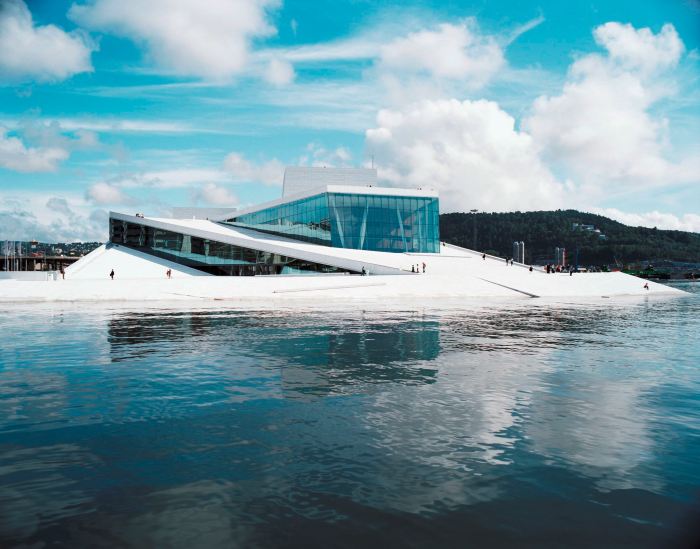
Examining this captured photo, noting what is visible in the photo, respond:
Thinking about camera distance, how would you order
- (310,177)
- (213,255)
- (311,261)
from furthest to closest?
(310,177) → (213,255) → (311,261)

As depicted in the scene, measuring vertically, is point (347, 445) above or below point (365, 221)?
below

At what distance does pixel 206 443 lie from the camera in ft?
24.4

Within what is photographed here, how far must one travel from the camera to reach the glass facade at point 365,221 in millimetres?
57156

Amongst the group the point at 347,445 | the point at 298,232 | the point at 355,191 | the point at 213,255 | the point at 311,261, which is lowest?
the point at 347,445

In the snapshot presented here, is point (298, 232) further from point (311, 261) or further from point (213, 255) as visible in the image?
point (311, 261)

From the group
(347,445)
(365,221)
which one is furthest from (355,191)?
(347,445)

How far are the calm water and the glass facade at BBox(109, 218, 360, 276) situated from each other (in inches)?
1333

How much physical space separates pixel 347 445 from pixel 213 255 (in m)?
47.0

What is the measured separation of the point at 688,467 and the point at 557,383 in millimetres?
4597

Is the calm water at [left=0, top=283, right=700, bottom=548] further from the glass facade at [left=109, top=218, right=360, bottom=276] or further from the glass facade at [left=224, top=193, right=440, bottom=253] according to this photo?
the glass facade at [left=224, top=193, right=440, bottom=253]

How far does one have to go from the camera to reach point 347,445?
290 inches

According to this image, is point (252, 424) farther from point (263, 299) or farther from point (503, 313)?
point (263, 299)

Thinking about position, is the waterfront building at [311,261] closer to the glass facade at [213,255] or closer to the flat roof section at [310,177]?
the glass facade at [213,255]

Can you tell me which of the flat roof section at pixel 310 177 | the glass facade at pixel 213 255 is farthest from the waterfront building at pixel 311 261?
the flat roof section at pixel 310 177
